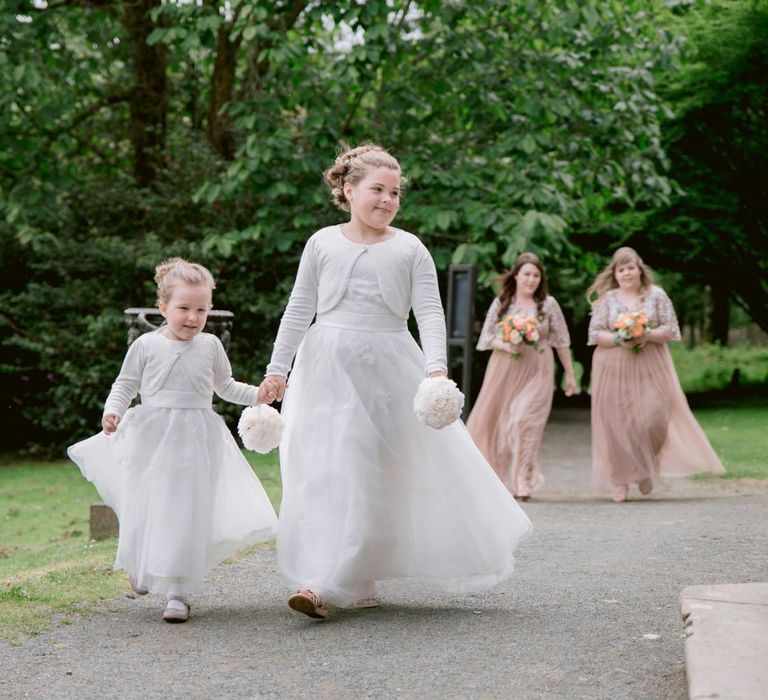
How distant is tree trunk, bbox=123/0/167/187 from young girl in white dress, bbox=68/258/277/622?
38.1 ft

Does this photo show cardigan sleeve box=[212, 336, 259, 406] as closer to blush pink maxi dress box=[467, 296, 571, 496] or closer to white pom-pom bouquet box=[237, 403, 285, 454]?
white pom-pom bouquet box=[237, 403, 285, 454]

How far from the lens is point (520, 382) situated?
470 inches

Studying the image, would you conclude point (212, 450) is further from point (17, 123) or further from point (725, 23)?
point (725, 23)

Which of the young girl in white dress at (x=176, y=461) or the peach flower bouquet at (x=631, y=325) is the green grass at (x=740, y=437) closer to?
the peach flower bouquet at (x=631, y=325)

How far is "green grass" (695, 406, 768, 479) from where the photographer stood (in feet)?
46.6

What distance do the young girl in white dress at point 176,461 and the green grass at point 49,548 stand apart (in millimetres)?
505

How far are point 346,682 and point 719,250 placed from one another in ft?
73.4

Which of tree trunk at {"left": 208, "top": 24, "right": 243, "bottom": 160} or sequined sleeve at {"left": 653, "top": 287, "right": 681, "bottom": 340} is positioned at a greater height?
tree trunk at {"left": 208, "top": 24, "right": 243, "bottom": 160}

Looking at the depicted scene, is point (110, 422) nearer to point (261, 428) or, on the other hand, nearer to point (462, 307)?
point (261, 428)

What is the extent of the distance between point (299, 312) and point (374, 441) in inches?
29.8

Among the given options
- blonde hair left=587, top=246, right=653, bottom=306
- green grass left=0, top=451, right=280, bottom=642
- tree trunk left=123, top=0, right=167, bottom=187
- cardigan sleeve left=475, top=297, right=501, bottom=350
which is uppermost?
tree trunk left=123, top=0, right=167, bottom=187

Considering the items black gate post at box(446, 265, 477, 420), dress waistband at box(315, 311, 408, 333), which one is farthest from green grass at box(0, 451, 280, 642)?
black gate post at box(446, 265, 477, 420)

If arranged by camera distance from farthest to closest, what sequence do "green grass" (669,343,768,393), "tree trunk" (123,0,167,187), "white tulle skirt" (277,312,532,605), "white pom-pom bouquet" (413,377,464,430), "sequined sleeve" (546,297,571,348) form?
"green grass" (669,343,768,393)
"tree trunk" (123,0,167,187)
"sequined sleeve" (546,297,571,348)
"white tulle skirt" (277,312,532,605)
"white pom-pom bouquet" (413,377,464,430)

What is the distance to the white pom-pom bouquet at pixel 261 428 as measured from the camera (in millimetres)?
5926
